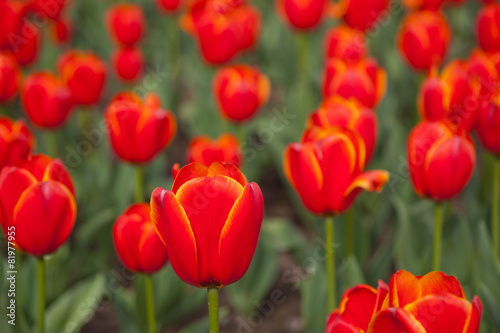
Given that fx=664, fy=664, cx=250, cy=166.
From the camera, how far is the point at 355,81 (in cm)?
182

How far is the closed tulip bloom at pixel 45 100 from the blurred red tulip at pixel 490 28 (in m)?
1.41

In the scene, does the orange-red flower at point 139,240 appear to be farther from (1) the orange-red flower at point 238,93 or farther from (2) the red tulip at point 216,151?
(1) the orange-red flower at point 238,93

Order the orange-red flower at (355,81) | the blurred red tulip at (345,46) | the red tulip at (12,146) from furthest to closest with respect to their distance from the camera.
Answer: the blurred red tulip at (345,46), the orange-red flower at (355,81), the red tulip at (12,146)

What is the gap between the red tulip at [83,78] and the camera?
221cm

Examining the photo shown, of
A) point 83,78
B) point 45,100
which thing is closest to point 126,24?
point 83,78

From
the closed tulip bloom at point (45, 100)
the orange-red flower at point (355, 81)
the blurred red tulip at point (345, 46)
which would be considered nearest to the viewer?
the orange-red flower at point (355, 81)

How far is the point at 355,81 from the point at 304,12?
842mm

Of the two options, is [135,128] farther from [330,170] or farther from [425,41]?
[425,41]

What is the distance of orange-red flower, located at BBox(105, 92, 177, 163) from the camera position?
158cm

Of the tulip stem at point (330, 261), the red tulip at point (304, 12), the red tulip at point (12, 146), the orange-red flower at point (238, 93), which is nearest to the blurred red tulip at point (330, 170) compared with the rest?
the tulip stem at point (330, 261)

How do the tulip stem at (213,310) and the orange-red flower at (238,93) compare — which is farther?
the orange-red flower at (238,93)

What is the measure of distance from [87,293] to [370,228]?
2.96 ft

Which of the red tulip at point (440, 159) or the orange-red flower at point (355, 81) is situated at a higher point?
the red tulip at point (440, 159)

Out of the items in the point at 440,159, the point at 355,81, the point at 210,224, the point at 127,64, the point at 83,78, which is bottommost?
the point at 127,64
